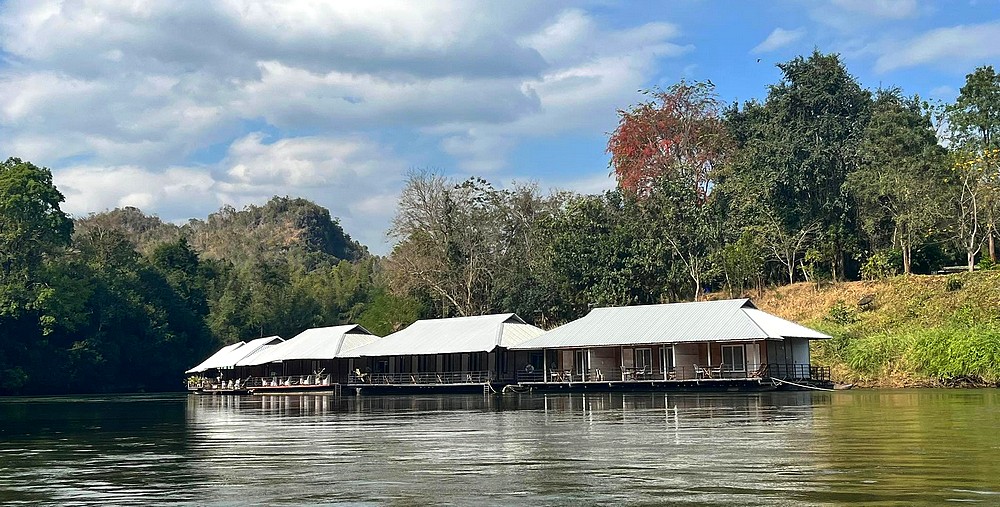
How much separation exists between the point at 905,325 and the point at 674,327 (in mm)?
10721

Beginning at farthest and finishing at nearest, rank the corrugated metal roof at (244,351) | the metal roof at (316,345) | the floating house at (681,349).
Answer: the corrugated metal roof at (244,351) → the metal roof at (316,345) → the floating house at (681,349)

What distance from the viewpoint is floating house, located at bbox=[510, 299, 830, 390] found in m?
42.5

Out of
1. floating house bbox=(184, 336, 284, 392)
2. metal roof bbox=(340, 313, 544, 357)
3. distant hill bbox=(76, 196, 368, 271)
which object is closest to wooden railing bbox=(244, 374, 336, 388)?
floating house bbox=(184, 336, 284, 392)

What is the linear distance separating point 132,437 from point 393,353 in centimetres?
2982

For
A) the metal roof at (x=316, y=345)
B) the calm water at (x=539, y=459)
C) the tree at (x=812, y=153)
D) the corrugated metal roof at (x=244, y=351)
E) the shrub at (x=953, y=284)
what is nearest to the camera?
the calm water at (x=539, y=459)

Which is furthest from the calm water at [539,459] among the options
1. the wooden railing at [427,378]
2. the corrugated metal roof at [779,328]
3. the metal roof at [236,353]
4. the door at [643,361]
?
the metal roof at [236,353]

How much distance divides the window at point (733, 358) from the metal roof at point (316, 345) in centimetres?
2112

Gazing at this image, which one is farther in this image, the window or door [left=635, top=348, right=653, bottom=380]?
door [left=635, top=348, right=653, bottom=380]

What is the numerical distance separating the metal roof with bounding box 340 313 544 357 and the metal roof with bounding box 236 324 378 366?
3.83ft

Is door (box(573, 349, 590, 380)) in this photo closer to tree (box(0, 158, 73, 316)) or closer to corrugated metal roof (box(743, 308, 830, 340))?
corrugated metal roof (box(743, 308, 830, 340))

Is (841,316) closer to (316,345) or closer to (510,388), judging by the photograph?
(510,388)

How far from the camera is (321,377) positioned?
57.8 metres

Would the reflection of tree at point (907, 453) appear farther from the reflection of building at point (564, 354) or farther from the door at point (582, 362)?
the door at point (582, 362)

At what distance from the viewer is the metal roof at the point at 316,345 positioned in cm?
5628
